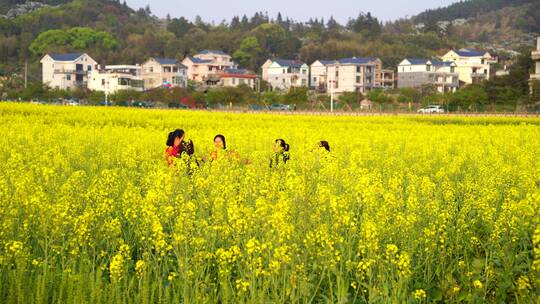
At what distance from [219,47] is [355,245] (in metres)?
134

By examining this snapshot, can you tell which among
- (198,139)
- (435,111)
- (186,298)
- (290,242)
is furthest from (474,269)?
(435,111)

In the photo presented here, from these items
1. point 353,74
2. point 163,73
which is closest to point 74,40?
point 163,73

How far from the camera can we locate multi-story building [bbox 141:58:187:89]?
100 meters

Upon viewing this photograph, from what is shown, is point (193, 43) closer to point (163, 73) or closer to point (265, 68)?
point (265, 68)

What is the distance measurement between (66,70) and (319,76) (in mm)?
44104

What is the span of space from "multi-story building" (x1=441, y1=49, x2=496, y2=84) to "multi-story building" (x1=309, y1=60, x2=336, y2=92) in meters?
23.6

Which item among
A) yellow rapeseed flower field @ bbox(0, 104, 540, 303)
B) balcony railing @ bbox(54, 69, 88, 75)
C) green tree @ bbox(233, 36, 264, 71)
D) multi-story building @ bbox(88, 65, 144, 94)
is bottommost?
yellow rapeseed flower field @ bbox(0, 104, 540, 303)

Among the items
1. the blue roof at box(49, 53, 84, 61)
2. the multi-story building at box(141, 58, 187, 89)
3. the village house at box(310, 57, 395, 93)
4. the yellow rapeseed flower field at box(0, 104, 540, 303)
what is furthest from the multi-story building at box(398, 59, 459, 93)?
the yellow rapeseed flower field at box(0, 104, 540, 303)

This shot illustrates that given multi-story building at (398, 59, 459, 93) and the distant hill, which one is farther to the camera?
the distant hill

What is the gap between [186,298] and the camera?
4766 millimetres

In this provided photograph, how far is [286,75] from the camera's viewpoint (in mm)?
107688

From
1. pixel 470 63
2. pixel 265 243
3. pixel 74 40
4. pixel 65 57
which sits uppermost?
pixel 74 40

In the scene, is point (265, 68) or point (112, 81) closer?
point (112, 81)

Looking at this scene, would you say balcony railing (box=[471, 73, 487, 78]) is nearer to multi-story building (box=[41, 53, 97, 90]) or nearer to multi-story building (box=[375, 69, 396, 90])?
multi-story building (box=[375, 69, 396, 90])
